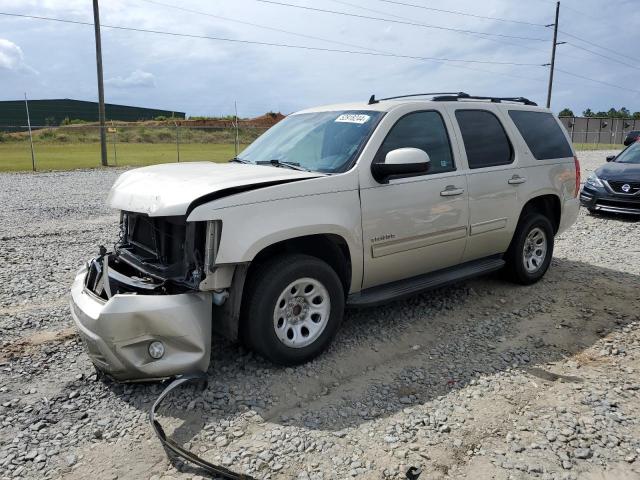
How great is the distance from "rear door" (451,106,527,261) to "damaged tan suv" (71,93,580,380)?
0.05 ft

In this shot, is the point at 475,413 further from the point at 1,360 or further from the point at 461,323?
the point at 1,360

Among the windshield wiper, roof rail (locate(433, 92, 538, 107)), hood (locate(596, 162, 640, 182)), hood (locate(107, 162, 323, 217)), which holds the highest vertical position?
roof rail (locate(433, 92, 538, 107))

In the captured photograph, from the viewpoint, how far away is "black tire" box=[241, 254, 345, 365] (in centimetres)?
358

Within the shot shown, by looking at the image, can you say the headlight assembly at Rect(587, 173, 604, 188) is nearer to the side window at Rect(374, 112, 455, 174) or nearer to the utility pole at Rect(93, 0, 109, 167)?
the side window at Rect(374, 112, 455, 174)

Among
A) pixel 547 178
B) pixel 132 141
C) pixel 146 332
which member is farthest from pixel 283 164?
pixel 132 141

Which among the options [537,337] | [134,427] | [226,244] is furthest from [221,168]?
[537,337]

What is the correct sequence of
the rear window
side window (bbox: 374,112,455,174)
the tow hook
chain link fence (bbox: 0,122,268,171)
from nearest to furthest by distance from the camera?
the tow hook, side window (bbox: 374,112,455,174), the rear window, chain link fence (bbox: 0,122,268,171)

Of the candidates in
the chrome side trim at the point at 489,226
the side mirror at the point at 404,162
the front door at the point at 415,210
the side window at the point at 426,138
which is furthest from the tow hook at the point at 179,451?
the chrome side trim at the point at 489,226

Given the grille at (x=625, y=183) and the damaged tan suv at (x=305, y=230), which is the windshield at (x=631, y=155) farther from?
the damaged tan suv at (x=305, y=230)

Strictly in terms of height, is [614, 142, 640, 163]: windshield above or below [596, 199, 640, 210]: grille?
above

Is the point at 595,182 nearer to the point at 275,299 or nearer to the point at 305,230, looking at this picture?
the point at 305,230

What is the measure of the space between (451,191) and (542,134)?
6.20 feet

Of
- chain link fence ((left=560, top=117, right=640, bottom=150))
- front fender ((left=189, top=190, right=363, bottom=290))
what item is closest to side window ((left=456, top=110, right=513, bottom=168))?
front fender ((left=189, top=190, right=363, bottom=290))

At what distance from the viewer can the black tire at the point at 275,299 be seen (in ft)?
11.7
